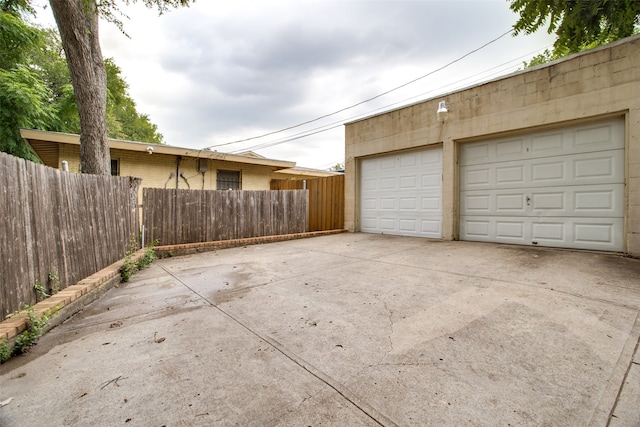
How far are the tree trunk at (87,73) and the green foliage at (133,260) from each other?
1604 mm

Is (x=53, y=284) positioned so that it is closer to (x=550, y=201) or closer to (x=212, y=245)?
(x=212, y=245)

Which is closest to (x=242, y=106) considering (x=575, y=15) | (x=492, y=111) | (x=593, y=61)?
(x=492, y=111)

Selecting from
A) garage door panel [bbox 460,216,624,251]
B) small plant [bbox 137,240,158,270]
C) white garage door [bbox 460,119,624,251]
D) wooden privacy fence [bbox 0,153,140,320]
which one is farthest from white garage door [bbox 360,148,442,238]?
wooden privacy fence [bbox 0,153,140,320]

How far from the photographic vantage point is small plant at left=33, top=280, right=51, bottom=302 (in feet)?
8.70

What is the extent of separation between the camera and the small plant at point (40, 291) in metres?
2.65

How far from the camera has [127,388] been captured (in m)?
1.61

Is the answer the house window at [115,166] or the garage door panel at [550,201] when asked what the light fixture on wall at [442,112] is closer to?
the garage door panel at [550,201]

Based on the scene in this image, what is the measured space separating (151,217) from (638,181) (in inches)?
364

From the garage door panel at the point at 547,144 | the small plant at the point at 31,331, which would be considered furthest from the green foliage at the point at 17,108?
the garage door panel at the point at 547,144

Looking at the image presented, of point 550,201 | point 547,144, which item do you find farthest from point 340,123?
point 550,201

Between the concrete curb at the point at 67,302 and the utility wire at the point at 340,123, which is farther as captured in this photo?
the utility wire at the point at 340,123

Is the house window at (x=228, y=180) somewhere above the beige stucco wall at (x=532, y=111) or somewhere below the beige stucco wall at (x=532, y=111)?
below

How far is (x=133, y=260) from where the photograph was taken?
4.64 metres

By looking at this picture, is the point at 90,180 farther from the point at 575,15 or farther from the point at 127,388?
the point at 575,15
